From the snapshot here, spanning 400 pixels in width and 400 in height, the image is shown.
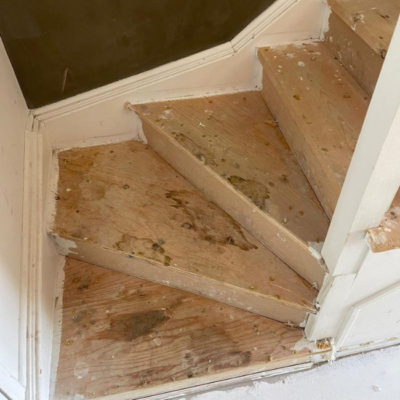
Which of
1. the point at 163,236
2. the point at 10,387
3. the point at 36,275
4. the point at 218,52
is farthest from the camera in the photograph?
the point at 218,52

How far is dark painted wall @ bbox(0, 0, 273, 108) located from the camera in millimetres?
1189

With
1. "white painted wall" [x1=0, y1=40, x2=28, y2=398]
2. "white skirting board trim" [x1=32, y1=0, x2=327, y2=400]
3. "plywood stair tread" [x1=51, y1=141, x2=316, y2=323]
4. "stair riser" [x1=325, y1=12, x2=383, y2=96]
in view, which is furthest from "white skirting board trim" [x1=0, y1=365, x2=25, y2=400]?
"stair riser" [x1=325, y1=12, x2=383, y2=96]

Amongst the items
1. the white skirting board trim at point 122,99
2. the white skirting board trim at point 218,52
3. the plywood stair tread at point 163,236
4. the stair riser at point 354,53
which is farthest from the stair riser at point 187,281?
the stair riser at point 354,53

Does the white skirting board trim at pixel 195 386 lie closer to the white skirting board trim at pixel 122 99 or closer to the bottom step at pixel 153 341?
the bottom step at pixel 153 341

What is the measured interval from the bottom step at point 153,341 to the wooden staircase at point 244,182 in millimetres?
56

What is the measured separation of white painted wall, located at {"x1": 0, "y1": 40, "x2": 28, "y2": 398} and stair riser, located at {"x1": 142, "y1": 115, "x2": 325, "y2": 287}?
46 cm

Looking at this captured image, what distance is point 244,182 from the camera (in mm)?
1244

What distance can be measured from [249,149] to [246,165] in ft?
0.26

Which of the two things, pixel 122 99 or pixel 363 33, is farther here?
pixel 122 99

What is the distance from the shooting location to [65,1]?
46.3 inches

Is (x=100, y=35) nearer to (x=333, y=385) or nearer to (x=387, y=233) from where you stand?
(x=387, y=233)

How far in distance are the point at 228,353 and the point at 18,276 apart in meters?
0.68

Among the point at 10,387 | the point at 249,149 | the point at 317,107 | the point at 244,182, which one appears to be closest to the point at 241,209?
the point at 244,182

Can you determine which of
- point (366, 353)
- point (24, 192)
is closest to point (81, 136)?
point (24, 192)
